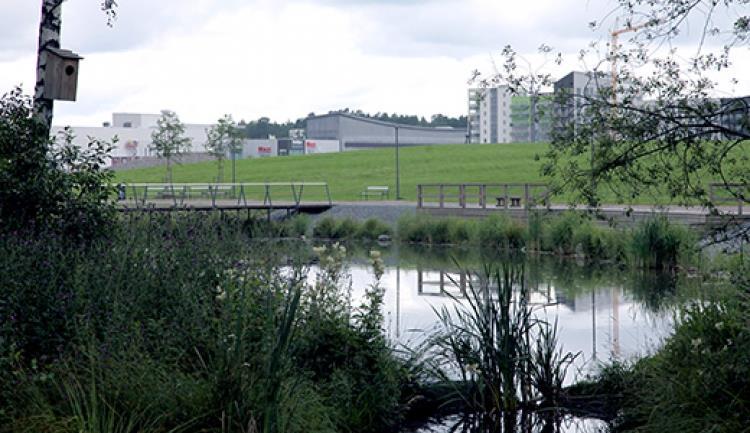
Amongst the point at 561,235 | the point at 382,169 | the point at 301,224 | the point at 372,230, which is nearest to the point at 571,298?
the point at 561,235

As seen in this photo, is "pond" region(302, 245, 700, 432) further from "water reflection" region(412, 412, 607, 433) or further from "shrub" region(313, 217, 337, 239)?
"shrub" region(313, 217, 337, 239)

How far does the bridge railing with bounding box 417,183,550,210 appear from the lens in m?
8.66

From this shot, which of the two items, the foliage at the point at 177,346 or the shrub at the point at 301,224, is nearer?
the foliage at the point at 177,346

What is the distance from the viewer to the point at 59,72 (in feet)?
29.7

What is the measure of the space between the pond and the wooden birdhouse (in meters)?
3.74

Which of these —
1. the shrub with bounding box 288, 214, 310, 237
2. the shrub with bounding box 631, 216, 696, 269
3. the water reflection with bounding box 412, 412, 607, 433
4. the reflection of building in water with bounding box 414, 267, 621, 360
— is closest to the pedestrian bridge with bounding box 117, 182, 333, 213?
the shrub with bounding box 288, 214, 310, 237

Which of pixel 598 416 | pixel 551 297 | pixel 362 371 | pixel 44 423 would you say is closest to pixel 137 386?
pixel 44 423

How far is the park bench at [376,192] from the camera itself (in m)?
48.6

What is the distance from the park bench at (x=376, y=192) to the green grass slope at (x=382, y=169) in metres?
0.55

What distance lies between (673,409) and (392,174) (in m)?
54.8

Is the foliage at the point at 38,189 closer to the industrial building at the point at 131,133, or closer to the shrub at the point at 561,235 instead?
the shrub at the point at 561,235

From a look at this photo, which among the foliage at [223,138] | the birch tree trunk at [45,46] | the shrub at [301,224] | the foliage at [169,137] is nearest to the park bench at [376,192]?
the foliage at [223,138]

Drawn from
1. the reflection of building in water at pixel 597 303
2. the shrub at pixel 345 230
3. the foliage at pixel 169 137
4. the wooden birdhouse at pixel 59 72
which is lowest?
the reflection of building in water at pixel 597 303

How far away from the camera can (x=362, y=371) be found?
6824mm
